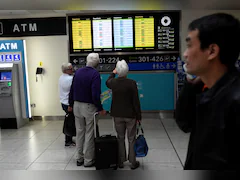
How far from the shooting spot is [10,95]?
Answer: 6.00 metres

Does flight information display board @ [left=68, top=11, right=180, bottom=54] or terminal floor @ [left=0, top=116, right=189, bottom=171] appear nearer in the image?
terminal floor @ [left=0, top=116, right=189, bottom=171]

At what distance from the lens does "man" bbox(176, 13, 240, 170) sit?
2.25 ft

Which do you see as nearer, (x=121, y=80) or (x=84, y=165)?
(x=121, y=80)

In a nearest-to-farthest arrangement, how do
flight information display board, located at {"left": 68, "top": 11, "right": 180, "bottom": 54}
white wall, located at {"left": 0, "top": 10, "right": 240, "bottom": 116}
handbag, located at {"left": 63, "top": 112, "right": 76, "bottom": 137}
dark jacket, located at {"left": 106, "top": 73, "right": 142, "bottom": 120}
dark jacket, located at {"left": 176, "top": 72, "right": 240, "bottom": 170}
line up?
dark jacket, located at {"left": 176, "top": 72, "right": 240, "bottom": 170}, dark jacket, located at {"left": 106, "top": 73, "right": 142, "bottom": 120}, handbag, located at {"left": 63, "top": 112, "right": 76, "bottom": 137}, flight information display board, located at {"left": 68, "top": 11, "right": 180, "bottom": 54}, white wall, located at {"left": 0, "top": 10, "right": 240, "bottom": 116}

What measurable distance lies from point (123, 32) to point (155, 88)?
1654mm

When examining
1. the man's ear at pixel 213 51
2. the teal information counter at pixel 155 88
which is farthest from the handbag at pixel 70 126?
the man's ear at pixel 213 51

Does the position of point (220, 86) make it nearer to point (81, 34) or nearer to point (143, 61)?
point (143, 61)

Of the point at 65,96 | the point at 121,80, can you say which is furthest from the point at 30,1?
the point at 65,96

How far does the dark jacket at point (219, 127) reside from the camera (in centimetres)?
68

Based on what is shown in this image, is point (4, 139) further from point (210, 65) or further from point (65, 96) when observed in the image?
point (210, 65)

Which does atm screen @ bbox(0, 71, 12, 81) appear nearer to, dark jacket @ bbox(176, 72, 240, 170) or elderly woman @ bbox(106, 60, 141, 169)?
elderly woman @ bbox(106, 60, 141, 169)

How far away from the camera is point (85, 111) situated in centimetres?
363

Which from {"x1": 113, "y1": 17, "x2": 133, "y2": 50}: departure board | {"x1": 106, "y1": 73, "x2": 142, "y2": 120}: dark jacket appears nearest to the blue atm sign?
{"x1": 113, "y1": 17, "x2": 133, "y2": 50}: departure board

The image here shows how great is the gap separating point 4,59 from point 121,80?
391 cm
